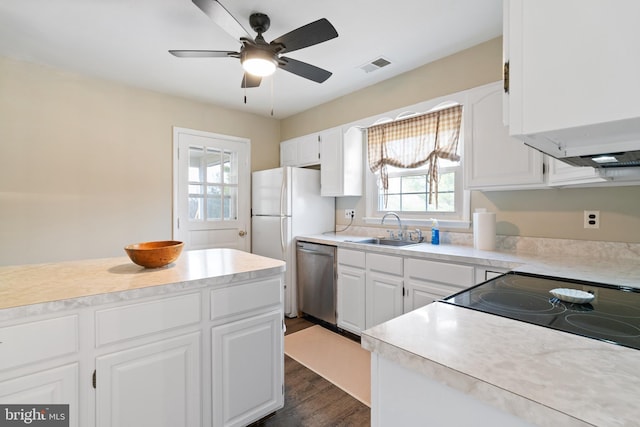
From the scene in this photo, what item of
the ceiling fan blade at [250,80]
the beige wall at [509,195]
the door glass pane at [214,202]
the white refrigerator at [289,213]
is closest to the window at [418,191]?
the beige wall at [509,195]

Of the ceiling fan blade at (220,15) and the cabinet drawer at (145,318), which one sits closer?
the cabinet drawer at (145,318)

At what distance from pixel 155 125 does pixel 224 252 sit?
215cm

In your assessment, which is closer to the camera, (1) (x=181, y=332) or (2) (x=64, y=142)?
(1) (x=181, y=332)

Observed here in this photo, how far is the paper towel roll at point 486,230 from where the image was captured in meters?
2.25

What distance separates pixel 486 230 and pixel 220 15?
2275 millimetres

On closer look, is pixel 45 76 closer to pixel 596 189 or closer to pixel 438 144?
pixel 438 144

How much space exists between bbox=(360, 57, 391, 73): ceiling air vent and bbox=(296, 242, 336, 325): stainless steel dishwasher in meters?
1.77

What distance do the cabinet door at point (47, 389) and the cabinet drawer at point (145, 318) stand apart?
0.14 m

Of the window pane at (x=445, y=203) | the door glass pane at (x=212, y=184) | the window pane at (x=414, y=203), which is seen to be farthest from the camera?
the door glass pane at (x=212, y=184)

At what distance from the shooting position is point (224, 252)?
2135 mm

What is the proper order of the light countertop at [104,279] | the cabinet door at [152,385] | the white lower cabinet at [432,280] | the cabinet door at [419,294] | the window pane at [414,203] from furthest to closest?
1. the window pane at [414,203]
2. the cabinet door at [419,294]
3. the white lower cabinet at [432,280]
4. the cabinet door at [152,385]
5. the light countertop at [104,279]

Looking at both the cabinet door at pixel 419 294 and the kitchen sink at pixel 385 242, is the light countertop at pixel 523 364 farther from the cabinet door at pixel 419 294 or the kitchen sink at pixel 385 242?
the kitchen sink at pixel 385 242

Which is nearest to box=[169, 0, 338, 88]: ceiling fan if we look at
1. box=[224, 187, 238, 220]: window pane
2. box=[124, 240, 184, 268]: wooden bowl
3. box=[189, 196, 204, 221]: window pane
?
box=[124, 240, 184, 268]: wooden bowl

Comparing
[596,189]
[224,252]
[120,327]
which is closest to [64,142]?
[224,252]
